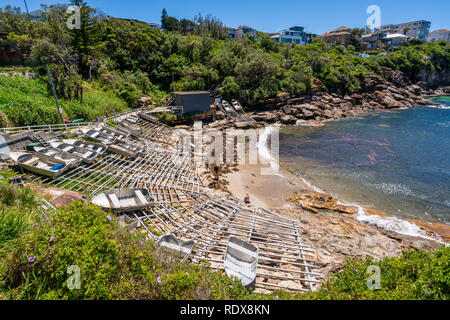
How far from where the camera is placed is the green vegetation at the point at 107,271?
469 centimetres

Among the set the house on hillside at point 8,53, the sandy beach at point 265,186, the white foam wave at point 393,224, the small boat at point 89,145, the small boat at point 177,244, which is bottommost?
the white foam wave at point 393,224

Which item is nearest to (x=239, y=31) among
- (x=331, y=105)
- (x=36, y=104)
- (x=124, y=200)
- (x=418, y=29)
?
(x=331, y=105)

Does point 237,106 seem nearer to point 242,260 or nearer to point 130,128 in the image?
point 130,128

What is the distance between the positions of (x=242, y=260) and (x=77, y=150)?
15.6 metres

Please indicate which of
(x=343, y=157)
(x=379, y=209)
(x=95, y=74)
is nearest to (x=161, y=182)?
(x=379, y=209)

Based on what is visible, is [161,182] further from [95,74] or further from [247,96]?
[247,96]

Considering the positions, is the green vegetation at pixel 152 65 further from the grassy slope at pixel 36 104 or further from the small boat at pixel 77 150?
the small boat at pixel 77 150

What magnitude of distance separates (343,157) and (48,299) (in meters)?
30.8

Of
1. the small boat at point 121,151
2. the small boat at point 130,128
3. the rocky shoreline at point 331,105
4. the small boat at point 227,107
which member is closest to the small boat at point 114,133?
the small boat at point 130,128

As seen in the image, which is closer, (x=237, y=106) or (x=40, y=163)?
(x=40, y=163)

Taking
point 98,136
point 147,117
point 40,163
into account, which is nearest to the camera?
point 40,163

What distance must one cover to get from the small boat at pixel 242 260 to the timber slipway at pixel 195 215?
48cm

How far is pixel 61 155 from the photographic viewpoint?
50.5 feet

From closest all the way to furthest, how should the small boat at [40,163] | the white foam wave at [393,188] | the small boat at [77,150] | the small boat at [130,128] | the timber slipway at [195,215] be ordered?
1. the timber slipway at [195,215]
2. the small boat at [40,163]
3. the small boat at [77,150]
4. the white foam wave at [393,188]
5. the small boat at [130,128]
